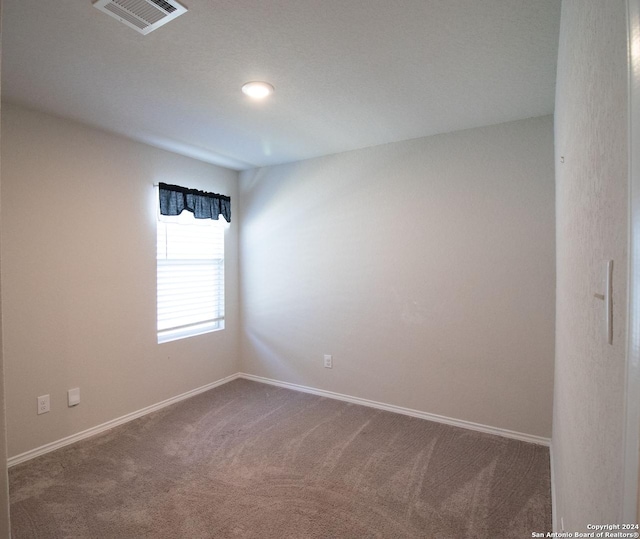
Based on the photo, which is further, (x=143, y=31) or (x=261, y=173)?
(x=261, y=173)

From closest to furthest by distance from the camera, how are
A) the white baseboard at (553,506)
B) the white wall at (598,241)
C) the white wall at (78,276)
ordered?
the white wall at (598,241) → the white baseboard at (553,506) → the white wall at (78,276)

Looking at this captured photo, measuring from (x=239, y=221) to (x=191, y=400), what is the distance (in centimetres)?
200

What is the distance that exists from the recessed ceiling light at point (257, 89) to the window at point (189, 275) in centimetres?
164

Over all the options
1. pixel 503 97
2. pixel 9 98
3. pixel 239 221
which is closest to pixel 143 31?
pixel 9 98

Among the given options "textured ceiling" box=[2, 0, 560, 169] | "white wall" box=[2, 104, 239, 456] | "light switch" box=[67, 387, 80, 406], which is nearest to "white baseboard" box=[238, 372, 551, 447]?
"white wall" box=[2, 104, 239, 456]

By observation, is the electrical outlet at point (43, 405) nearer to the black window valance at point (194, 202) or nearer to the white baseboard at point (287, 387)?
the white baseboard at point (287, 387)

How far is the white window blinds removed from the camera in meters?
3.51

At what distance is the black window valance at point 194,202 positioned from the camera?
11.2 ft

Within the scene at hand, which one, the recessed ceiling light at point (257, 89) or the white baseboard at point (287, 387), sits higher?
the recessed ceiling light at point (257, 89)

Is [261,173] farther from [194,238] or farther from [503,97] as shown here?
[503,97]

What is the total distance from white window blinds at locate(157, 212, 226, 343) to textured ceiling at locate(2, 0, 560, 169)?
0.98m

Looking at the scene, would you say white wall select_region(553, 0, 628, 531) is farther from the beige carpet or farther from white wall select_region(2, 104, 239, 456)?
white wall select_region(2, 104, 239, 456)

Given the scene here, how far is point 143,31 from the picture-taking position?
1.69m

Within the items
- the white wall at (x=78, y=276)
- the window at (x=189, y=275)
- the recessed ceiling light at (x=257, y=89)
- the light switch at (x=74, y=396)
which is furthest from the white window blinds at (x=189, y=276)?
the recessed ceiling light at (x=257, y=89)
